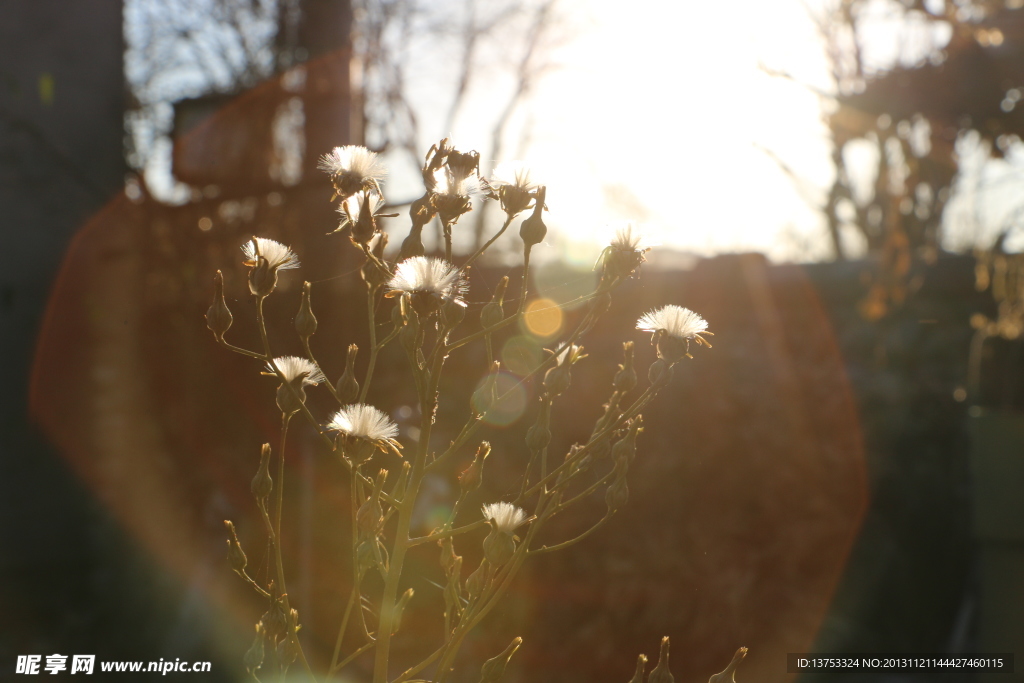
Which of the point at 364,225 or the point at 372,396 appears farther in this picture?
the point at 372,396

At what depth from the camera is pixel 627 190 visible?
389 cm

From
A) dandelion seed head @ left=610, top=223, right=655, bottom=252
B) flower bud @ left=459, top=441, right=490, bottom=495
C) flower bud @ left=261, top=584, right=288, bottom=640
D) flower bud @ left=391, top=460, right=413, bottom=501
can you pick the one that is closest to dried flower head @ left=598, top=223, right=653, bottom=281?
dandelion seed head @ left=610, top=223, right=655, bottom=252

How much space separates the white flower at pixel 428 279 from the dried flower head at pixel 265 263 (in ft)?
0.52

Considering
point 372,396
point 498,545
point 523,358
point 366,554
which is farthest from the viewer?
point 372,396

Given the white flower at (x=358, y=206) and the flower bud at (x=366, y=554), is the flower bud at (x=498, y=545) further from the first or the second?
the white flower at (x=358, y=206)

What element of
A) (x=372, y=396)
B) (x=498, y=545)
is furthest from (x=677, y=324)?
(x=372, y=396)

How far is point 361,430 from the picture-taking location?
2.33ft

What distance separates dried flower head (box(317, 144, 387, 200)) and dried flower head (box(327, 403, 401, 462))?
9.8 inches

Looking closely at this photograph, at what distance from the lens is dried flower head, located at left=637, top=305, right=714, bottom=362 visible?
77 centimetres

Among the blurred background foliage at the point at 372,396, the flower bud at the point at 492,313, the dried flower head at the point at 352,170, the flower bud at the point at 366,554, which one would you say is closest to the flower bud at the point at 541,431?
the flower bud at the point at 492,313

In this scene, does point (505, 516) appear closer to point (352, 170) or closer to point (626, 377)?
point (626, 377)

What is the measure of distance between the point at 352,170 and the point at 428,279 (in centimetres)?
18

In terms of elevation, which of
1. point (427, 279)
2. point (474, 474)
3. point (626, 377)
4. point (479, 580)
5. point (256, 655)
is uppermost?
point (427, 279)

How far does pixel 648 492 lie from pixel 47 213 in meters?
3.71
